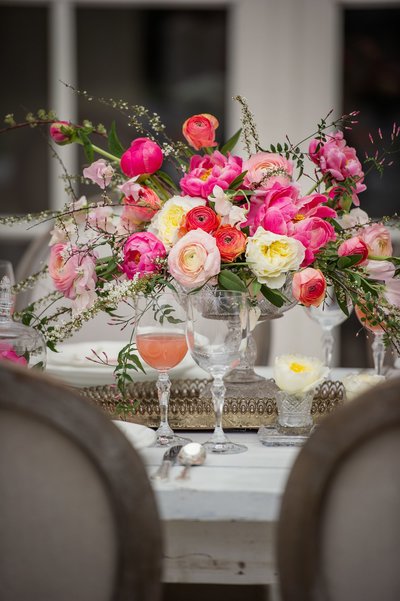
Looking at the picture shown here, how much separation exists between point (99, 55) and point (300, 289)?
7.19 feet

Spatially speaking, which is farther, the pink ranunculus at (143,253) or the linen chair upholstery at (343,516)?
the pink ranunculus at (143,253)

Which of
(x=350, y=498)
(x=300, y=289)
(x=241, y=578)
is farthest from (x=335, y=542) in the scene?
(x=300, y=289)

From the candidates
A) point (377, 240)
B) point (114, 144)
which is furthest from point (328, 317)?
point (114, 144)

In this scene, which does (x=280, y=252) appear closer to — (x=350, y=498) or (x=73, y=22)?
(x=350, y=498)

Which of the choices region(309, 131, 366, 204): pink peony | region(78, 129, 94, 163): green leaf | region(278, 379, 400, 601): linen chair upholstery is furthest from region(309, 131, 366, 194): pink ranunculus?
region(278, 379, 400, 601): linen chair upholstery

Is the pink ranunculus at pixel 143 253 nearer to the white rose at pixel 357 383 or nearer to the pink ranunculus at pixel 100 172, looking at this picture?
the pink ranunculus at pixel 100 172

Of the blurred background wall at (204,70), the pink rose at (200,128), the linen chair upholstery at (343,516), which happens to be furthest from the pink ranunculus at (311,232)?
the blurred background wall at (204,70)

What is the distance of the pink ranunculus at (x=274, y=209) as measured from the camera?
1.32 m

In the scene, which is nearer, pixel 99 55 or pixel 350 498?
pixel 350 498

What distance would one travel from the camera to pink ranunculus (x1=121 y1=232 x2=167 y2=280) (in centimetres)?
133

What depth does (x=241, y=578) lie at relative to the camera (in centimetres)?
99

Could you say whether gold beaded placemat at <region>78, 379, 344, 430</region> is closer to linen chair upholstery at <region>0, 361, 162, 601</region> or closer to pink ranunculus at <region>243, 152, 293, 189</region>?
pink ranunculus at <region>243, 152, 293, 189</region>

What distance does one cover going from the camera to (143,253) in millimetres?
1335

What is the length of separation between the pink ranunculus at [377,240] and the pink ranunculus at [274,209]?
0.50ft
